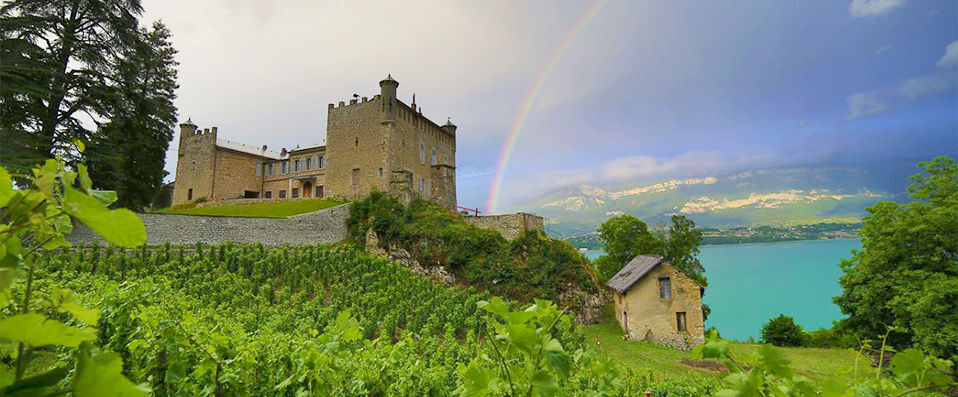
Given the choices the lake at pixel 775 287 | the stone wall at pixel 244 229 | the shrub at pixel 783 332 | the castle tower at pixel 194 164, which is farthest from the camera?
the lake at pixel 775 287

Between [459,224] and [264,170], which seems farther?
[264,170]

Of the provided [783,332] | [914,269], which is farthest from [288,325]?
[783,332]

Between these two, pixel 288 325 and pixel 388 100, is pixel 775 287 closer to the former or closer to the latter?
pixel 388 100

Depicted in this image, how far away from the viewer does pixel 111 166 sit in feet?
50.0

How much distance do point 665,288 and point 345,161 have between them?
20.6 m

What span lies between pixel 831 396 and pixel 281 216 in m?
24.6

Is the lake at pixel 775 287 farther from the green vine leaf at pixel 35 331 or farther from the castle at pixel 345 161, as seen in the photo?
the green vine leaf at pixel 35 331

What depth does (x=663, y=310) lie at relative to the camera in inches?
765

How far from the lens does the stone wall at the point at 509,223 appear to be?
2253 centimetres

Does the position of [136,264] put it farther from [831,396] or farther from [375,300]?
[831,396]

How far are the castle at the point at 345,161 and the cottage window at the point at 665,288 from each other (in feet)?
47.8

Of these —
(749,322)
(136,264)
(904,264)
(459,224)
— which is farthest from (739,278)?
(136,264)

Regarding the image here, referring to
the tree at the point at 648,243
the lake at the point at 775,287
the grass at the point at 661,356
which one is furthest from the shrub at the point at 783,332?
the tree at the point at 648,243

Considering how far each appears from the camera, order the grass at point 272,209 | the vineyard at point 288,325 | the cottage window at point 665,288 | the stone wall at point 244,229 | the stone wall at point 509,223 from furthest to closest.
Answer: the grass at point 272,209 < the stone wall at point 509,223 < the cottage window at point 665,288 < the stone wall at point 244,229 < the vineyard at point 288,325
